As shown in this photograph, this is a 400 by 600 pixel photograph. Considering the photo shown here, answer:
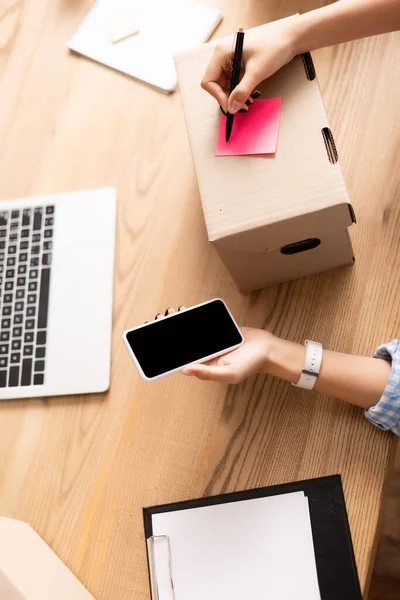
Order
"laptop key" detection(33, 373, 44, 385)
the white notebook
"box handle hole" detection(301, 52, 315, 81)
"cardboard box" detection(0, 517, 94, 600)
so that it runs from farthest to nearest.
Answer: the white notebook
"laptop key" detection(33, 373, 44, 385)
"box handle hole" detection(301, 52, 315, 81)
"cardboard box" detection(0, 517, 94, 600)

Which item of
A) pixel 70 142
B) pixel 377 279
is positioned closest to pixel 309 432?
pixel 377 279

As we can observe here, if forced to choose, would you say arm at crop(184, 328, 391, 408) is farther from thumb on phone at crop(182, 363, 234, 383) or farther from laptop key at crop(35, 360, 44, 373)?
laptop key at crop(35, 360, 44, 373)

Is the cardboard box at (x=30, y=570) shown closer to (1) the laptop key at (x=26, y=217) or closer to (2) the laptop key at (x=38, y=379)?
(2) the laptop key at (x=38, y=379)

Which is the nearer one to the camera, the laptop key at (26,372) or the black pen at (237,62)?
the black pen at (237,62)

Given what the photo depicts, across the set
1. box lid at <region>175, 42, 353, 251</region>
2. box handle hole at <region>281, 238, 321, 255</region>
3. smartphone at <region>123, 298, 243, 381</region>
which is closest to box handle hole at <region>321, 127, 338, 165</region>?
box lid at <region>175, 42, 353, 251</region>

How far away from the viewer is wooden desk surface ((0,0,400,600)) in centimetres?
77

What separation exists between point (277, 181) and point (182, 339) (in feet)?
0.71

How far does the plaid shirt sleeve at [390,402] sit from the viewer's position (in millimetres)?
731

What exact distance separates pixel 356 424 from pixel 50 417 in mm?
425

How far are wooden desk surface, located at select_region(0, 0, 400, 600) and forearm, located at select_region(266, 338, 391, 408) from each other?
0.10 ft

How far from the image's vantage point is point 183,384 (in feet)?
2.72

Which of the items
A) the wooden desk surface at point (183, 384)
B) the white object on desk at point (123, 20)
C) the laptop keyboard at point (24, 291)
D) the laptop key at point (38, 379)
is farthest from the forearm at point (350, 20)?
the laptop key at point (38, 379)

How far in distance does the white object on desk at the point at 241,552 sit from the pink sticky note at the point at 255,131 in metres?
0.42

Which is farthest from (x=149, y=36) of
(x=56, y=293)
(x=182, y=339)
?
(x=182, y=339)
